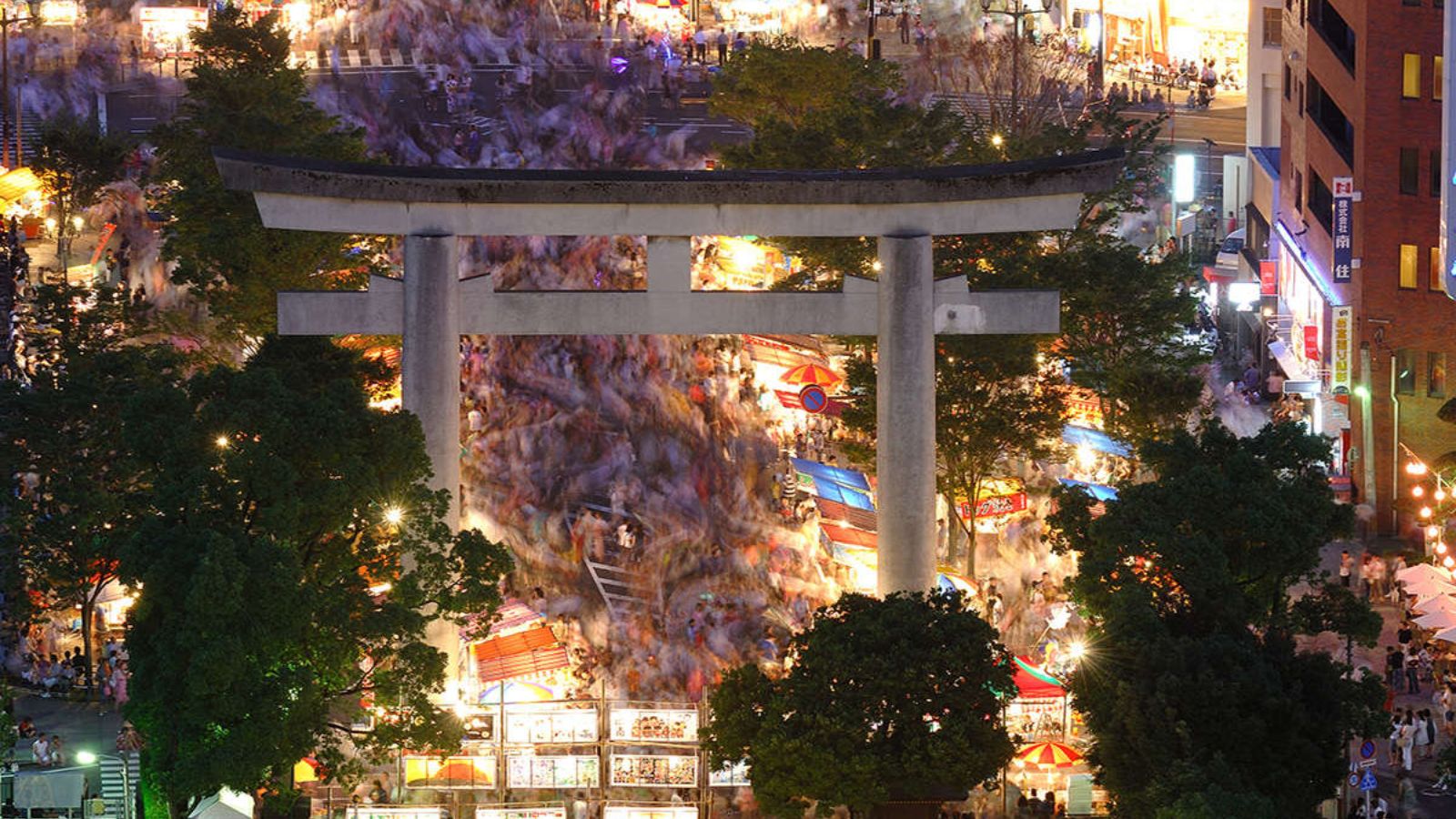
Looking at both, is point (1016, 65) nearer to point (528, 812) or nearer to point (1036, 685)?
point (1036, 685)

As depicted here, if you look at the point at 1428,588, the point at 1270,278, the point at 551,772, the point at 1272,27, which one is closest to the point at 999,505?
the point at 1428,588

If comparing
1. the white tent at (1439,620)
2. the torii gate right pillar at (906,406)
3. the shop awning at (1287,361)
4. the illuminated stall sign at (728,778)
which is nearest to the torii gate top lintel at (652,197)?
the torii gate right pillar at (906,406)

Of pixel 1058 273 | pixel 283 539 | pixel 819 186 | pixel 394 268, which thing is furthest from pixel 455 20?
pixel 283 539

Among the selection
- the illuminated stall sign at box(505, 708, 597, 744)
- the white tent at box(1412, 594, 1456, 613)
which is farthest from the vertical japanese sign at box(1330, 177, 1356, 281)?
the illuminated stall sign at box(505, 708, 597, 744)

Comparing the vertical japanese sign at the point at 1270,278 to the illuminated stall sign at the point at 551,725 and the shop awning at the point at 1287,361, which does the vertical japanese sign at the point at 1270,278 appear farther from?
the illuminated stall sign at the point at 551,725

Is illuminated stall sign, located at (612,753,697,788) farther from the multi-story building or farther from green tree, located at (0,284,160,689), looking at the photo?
the multi-story building

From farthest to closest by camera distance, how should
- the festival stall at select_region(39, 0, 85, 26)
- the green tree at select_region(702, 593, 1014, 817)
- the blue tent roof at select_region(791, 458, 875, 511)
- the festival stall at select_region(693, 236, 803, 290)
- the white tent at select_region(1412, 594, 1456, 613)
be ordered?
the festival stall at select_region(39, 0, 85, 26) → the festival stall at select_region(693, 236, 803, 290) → the blue tent roof at select_region(791, 458, 875, 511) → the white tent at select_region(1412, 594, 1456, 613) → the green tree at select_region(702, 593, 1014, 817)
